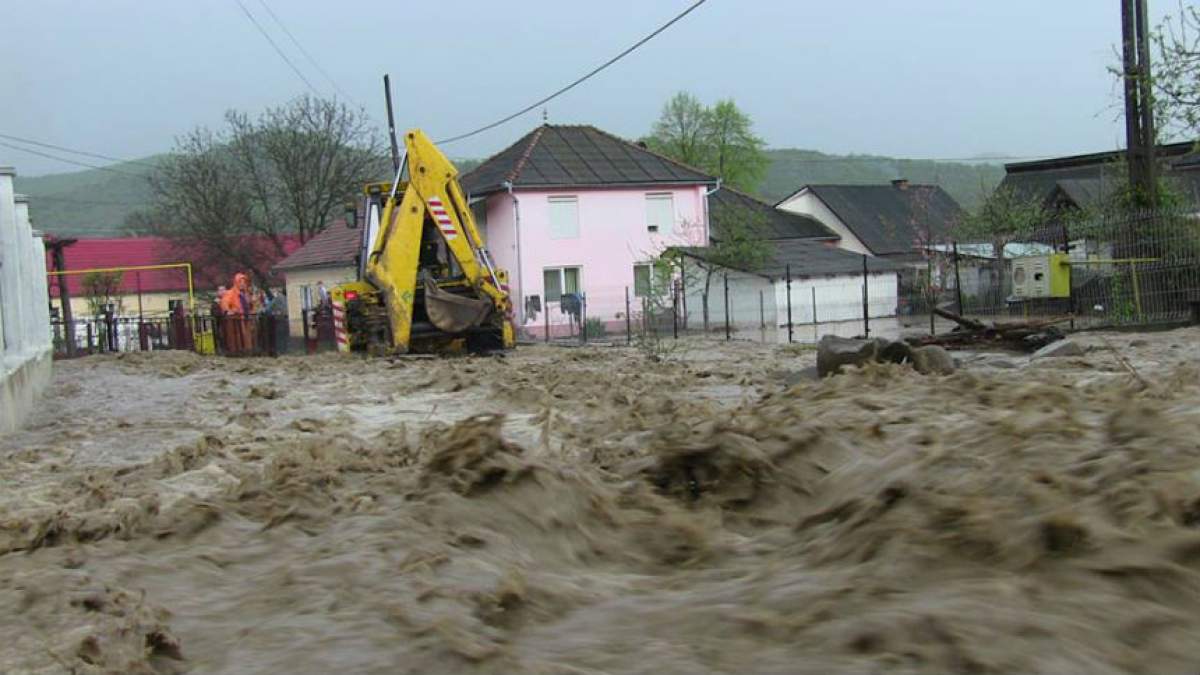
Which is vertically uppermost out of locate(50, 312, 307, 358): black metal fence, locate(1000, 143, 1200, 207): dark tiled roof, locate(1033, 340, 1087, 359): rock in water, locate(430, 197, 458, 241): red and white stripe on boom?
locate(1000, 143, 1200, 207): dark tiled roof

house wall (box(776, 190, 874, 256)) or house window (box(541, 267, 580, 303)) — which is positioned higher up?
house wall (box(776, 190, 874, 256))

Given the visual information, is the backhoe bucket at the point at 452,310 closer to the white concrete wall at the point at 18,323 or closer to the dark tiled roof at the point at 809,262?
the white concrete wall at the point at 18,323

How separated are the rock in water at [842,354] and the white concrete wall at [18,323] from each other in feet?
26.7

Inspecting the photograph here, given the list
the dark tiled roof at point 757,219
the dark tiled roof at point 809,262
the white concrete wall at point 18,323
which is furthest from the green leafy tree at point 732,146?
the white concrete wall at point 18,323

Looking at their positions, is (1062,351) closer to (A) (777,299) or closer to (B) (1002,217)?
(A) (777,299)

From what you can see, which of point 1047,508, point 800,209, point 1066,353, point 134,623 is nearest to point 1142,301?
point 1066,353

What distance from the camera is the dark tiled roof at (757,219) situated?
131ft

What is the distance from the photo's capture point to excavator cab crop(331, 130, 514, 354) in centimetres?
1955

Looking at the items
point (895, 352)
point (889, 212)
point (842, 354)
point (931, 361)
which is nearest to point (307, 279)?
point (889, 212)

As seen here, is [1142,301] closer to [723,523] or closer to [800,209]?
[723,523]

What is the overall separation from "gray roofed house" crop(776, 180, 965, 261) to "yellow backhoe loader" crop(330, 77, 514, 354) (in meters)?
42.2

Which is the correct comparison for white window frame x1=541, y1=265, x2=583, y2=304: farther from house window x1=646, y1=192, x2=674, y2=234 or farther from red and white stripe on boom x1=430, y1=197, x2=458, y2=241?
red and white stripe on boom x1=430, y1=197, x2=458, y2=241

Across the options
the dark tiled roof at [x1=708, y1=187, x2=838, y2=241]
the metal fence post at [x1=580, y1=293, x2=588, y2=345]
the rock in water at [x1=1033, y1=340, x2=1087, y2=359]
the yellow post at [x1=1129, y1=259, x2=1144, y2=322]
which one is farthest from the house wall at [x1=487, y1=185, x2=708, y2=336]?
the rock in water at [x1=1033, y1=340, x2=1087, y2=359]

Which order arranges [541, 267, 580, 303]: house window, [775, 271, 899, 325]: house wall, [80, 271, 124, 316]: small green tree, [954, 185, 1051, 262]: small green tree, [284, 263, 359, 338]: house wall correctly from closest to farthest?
[775, 271, 899, 325]: house wall < [954, 185, 1051, 262]: small green tree < [80, 271, 124, 316]: small green tree < [541, 267, 580, 303]: house window < [284, 263, 359, 338]: house wall
